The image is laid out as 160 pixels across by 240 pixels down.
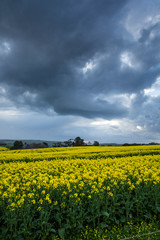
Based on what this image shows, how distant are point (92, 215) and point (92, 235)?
628 millimetres

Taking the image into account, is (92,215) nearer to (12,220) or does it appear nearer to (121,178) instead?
(121,178)

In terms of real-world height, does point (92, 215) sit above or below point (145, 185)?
below

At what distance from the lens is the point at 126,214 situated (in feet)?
16.7

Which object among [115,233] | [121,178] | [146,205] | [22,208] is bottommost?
[115,233]

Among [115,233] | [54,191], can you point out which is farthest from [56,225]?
[115,233]

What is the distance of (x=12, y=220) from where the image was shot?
383 cm

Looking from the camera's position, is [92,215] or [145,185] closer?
Answer: [92,215]

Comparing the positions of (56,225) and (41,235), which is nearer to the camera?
(41,235)

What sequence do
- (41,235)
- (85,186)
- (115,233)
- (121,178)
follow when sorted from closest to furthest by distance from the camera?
(41,235) < (115,233) < (85,186) < (121,178)

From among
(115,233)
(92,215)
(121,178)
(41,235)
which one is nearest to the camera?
(41,235)

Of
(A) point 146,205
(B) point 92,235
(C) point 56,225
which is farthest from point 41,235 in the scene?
(A) point 146,205

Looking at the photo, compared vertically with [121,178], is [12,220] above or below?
below

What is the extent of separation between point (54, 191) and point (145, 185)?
3.21 metres

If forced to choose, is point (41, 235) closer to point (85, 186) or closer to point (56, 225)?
point (56, 225)
